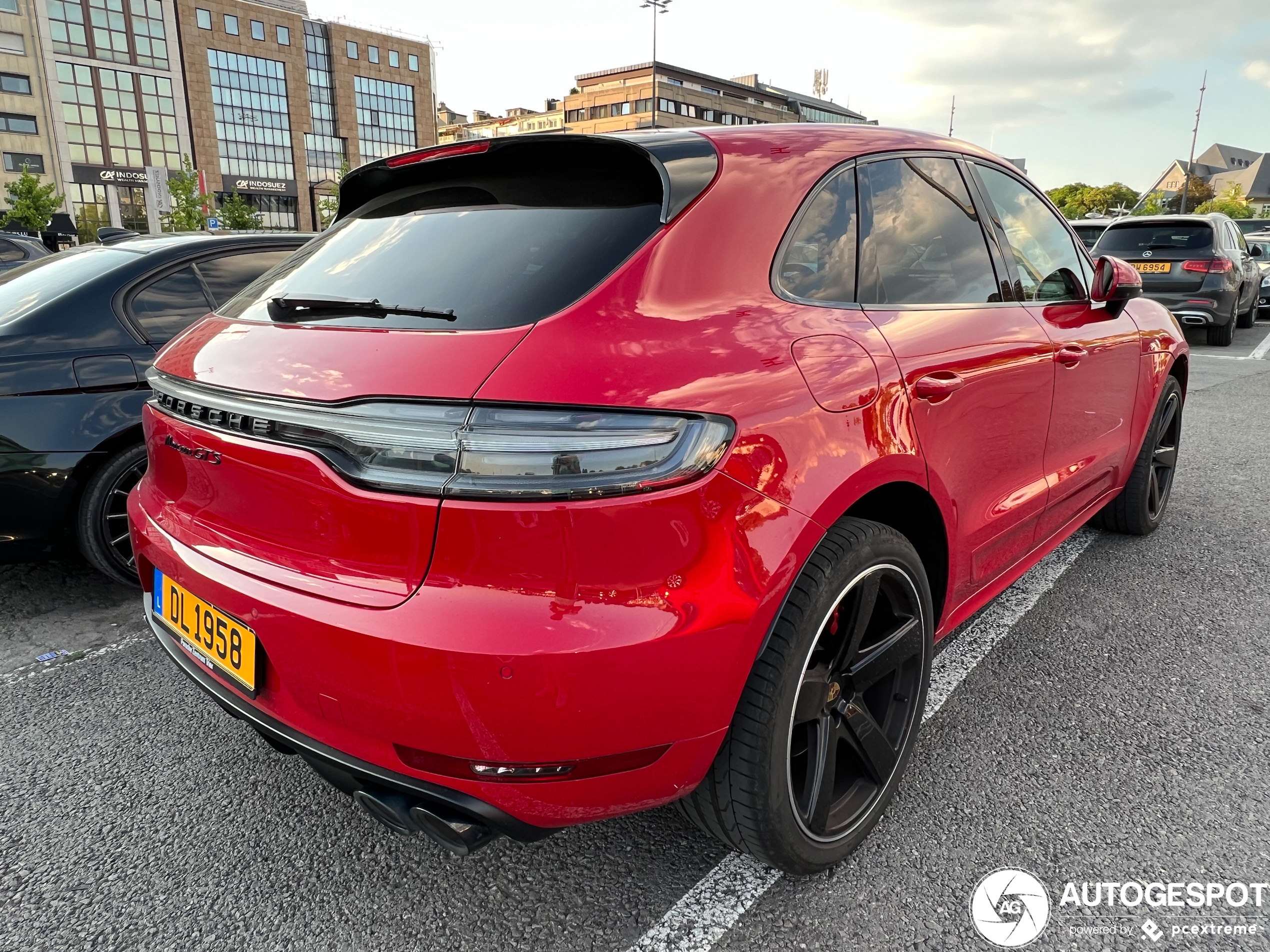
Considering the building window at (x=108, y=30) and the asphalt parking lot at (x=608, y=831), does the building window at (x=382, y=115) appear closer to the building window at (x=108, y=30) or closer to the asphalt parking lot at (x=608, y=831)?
the building window at (x=108, y=30)

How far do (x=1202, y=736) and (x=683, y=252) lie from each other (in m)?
2.08

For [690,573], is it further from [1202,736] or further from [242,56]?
[242,56]

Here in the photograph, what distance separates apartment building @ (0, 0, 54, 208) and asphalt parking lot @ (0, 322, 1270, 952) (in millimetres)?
68685

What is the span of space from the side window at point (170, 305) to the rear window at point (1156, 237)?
36.8 ft

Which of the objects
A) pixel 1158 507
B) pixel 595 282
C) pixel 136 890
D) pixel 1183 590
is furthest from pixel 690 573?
pixel 1158 507

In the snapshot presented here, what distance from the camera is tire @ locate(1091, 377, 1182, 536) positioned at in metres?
3.84

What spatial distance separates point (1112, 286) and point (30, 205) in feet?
181

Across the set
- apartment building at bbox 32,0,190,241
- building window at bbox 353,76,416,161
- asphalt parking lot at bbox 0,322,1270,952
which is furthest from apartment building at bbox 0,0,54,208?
asphalt parking lot at bbox 0,322,1270,952

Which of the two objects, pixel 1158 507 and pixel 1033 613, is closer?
pixel 1033 613

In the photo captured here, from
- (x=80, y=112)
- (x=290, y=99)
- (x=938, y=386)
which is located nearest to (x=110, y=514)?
(x=938, y=386)

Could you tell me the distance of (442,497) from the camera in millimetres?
1381

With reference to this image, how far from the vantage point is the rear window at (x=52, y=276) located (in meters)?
3.38

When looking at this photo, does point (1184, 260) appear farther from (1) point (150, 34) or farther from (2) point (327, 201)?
(1) point (150, 34)

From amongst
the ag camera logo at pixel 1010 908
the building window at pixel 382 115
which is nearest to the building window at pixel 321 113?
the building window at pixel 382 115
